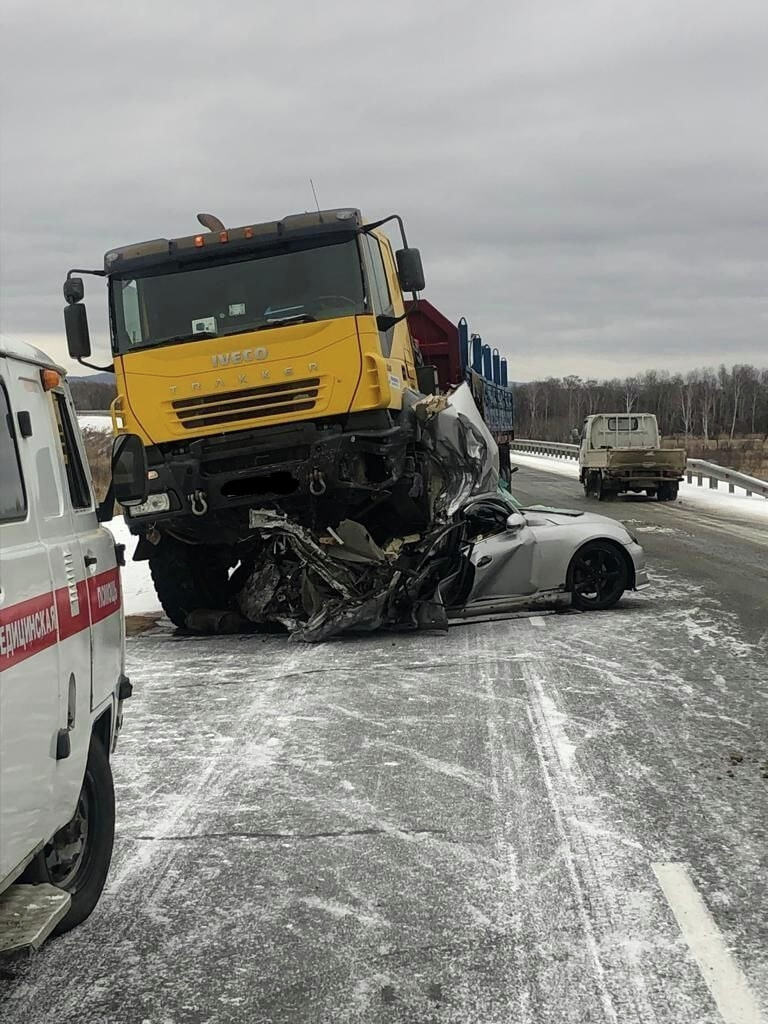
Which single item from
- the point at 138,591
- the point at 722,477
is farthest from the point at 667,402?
the point at 138,591

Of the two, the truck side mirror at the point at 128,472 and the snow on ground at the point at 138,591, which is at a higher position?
the truck side mirror at the point at 128,472

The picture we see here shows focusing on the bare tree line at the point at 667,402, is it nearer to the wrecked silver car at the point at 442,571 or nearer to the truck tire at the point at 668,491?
the truck tire at the point at 668,491

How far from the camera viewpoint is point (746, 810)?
5.18m

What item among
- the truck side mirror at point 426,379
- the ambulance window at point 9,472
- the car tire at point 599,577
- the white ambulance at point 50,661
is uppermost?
Answer: the truck side mirror at point 426,379

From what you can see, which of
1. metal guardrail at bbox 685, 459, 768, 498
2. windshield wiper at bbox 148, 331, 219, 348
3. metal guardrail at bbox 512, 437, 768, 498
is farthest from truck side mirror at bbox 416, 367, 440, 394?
metal guardrail at bbox 685, 459, 768, 498

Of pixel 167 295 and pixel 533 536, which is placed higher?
pixel 167 295

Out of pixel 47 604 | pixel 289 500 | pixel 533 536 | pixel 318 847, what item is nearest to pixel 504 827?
pixel 318 847

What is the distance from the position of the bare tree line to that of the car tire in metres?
98.4

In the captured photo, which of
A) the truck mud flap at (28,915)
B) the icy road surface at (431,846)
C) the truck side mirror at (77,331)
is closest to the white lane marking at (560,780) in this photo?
the icy road surface at (431,846)

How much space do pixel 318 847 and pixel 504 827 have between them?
82 cm

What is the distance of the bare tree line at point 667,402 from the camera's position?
119 m

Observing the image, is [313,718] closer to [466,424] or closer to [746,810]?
[746,810]

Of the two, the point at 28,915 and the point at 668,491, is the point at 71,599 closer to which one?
the point at 28,915

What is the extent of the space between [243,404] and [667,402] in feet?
407
